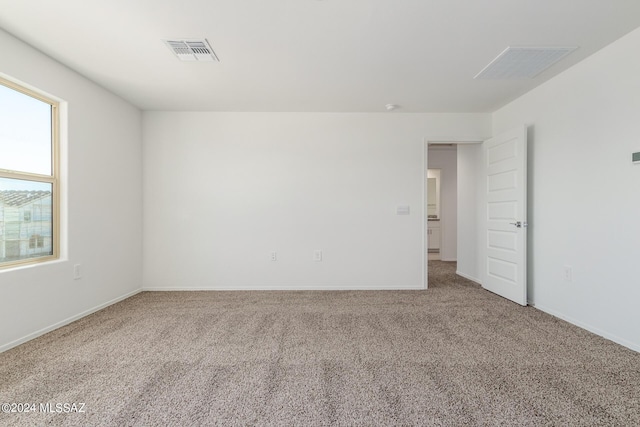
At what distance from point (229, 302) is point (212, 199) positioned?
1.47 m

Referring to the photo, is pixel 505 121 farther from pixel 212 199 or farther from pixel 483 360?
pixel 212 199

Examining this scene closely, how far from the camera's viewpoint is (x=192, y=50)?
7.84 ft

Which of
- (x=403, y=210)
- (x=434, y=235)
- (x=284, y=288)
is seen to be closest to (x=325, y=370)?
(x=284, y=288)

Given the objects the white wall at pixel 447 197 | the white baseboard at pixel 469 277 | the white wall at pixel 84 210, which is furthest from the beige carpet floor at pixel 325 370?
the white wall at pixel 447 197

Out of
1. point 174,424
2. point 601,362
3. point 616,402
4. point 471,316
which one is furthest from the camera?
point 471,316

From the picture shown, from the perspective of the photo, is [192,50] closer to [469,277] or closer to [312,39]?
[312,39]

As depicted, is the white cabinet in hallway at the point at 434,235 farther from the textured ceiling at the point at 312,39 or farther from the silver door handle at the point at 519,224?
the textured ceiling at the point at 312,39

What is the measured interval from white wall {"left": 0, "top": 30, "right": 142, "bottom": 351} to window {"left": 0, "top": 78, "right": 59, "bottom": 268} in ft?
0.35

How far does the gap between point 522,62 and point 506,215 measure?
5.78 feet

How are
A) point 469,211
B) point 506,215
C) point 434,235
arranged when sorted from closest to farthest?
point 506,215
point 469,211
point 434,235

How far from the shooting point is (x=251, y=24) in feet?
6.78

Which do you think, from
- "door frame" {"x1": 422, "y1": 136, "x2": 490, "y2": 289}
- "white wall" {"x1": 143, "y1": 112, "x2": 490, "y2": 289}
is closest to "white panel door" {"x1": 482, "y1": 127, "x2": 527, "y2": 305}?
"door frame" {"x1": 422, "y1": 136, "x2": 490, "y2": 289}

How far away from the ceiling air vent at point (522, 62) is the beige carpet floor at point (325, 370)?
2538mm

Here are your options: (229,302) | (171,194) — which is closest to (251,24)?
(171,194)
